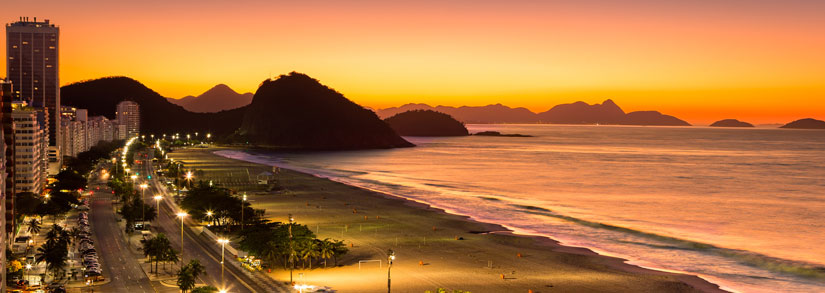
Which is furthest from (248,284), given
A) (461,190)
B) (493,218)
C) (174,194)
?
(461,190)

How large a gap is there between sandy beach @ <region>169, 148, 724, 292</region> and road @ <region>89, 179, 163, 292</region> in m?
8.30

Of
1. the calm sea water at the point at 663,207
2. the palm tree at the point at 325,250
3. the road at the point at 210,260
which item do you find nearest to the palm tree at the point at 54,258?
the road at the point at 210,260

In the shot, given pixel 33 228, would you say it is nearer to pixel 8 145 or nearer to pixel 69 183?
pixel 8 145

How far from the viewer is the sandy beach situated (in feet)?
140

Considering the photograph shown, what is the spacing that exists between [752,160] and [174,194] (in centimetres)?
14827

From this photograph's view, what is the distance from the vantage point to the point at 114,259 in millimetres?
47656

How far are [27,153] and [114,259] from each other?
A: 56968mm

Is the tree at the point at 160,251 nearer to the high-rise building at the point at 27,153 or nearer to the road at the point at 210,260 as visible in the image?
the road at the point at 210,260

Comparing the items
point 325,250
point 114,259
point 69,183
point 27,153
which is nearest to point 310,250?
point 325,250

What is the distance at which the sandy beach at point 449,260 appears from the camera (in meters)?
42.7

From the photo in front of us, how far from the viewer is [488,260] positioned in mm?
50156

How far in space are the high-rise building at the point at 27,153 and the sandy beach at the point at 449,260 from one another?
36081 millimetres

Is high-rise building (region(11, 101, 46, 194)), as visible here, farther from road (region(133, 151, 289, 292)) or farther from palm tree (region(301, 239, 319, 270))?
palm tree (region(301, 239, 319, 270))

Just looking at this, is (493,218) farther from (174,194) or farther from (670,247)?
(174,194)
